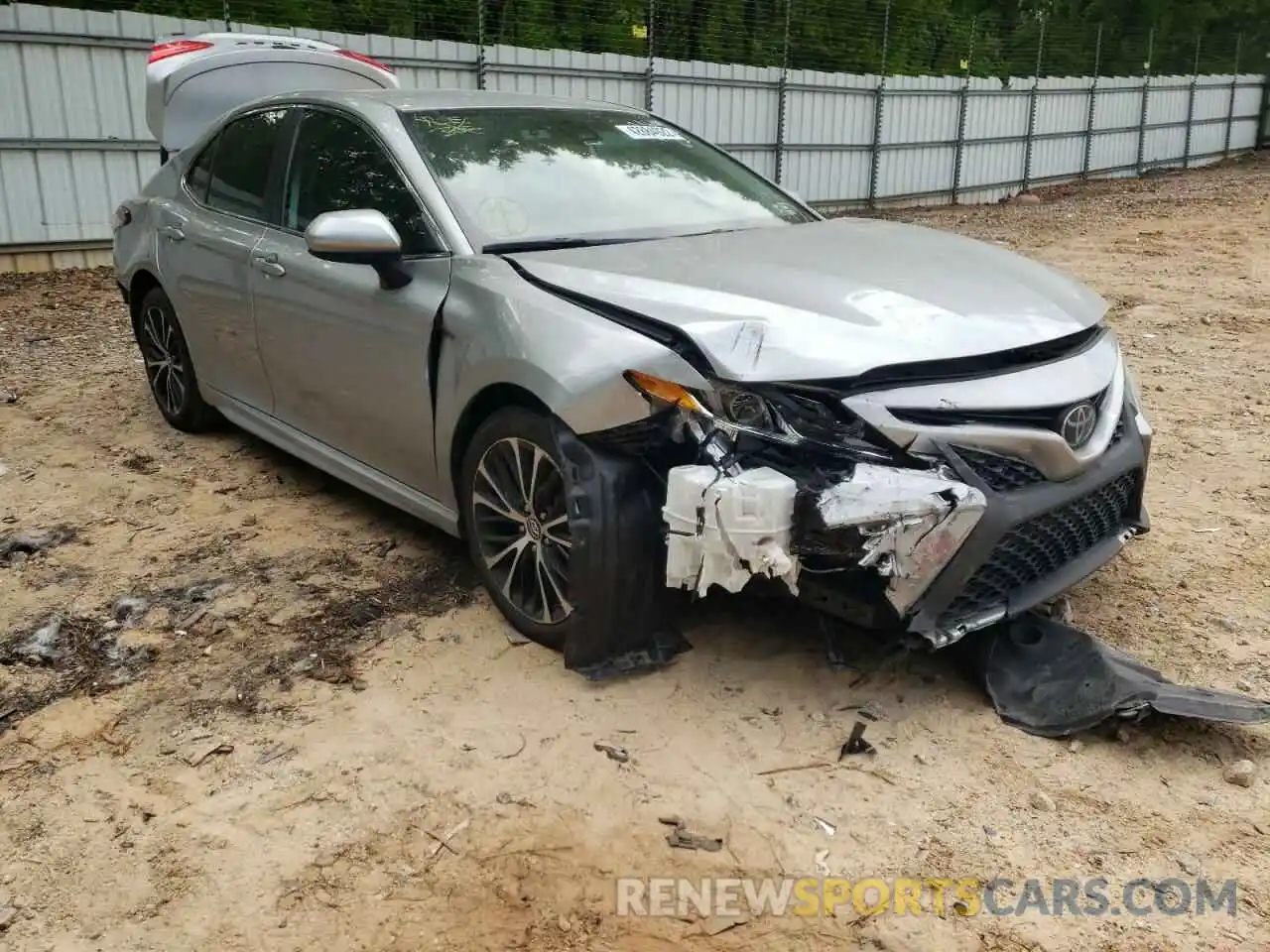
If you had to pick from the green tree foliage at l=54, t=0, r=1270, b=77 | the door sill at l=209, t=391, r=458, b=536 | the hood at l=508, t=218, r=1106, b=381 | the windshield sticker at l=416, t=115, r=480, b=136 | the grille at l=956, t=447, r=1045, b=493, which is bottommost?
the door sill at l=209, t=391, r=458, b=536

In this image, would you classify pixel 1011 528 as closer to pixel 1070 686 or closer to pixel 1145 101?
pixel 1070 686

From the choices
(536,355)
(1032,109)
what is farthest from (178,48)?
(1032,109)

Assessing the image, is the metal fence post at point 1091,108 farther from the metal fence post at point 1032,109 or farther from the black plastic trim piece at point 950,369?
the black plastic trim piece at point 950,369

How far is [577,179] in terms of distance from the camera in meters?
3.98

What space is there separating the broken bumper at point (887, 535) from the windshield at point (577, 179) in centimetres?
128

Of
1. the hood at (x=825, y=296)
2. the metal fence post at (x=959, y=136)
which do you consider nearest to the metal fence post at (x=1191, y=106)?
the metal fence post at (x=959, y=136)


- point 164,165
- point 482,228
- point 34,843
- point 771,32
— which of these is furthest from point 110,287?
point 771,32

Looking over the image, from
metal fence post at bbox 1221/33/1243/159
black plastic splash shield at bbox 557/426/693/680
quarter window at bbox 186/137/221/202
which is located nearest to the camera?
black plastic splash shield at bbox 557/426/693/680

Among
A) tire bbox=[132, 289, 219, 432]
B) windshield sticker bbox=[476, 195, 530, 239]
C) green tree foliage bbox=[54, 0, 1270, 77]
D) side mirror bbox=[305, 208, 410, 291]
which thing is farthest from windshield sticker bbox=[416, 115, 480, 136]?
green tree foliage bbox=[54, 0, 1270, 77]

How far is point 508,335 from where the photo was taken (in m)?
3.29

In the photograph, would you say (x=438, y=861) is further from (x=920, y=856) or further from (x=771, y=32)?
(x=771, y=32)

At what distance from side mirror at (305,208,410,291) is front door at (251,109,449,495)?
0.16 metres

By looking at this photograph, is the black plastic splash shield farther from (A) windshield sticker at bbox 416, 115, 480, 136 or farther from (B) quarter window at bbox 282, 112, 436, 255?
(A) windshield sticker at bbox 416, 115, 480, 136

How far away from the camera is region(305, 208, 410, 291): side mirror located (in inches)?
136
